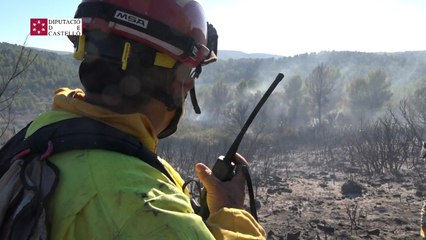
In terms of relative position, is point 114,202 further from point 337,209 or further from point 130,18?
point 337,209

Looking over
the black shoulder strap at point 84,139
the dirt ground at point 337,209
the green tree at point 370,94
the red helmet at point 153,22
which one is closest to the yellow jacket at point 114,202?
the black shoulder strap at point 84,139

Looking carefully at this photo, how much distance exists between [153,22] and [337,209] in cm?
931

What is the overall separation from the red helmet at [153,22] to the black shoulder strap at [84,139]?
1.43ft

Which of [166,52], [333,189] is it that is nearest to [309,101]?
[333,189]

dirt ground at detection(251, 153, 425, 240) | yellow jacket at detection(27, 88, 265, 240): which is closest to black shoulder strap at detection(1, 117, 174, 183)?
yellow jacket at detection(27, 88, 265, 240)

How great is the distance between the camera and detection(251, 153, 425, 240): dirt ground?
812 centimetres

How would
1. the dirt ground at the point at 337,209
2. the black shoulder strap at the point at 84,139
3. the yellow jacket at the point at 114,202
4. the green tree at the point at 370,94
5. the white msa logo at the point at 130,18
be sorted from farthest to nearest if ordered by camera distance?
the green tree at the point at 370,94 < the dirt ground at the point at 337,209 < the white msa logo at the point at 130,18 < the black shoulder strap at the point at 84,139 < the yellow jacket at the point at 114,202

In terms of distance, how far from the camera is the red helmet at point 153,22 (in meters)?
1.58

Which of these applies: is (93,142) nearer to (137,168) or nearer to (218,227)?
(137,168)

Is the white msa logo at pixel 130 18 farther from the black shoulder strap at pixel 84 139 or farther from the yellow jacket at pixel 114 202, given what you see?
the yellow jacket at pixel 114 202

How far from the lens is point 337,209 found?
10070 millimetres

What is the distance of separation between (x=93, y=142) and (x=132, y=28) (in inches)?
20.9

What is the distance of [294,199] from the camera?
37.3ft

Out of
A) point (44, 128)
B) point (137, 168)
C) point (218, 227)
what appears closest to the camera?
point (137, 168)
